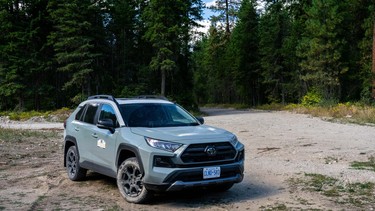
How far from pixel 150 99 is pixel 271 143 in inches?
312

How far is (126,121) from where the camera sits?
7.32 meters

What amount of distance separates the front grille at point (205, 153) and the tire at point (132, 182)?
2.75 ft

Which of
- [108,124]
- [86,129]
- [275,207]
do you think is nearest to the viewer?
[275,207]

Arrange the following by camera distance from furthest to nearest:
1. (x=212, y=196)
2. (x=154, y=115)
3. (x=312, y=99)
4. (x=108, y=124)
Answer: (x=312, y=99), (x=154, y=115), (x=212, y=196), (x=108, y=124)

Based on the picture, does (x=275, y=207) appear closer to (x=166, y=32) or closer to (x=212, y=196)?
(x=212, y=196)

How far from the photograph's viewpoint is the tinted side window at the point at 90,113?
27.4 ft

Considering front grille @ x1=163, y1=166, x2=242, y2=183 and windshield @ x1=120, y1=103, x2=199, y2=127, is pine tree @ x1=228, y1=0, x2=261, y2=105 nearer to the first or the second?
windshield @ x1=120, y1=103, x2=199, y2=127

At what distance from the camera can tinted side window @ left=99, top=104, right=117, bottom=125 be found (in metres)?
7.63

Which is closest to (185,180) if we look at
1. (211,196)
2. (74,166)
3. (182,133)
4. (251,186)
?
(182,133)

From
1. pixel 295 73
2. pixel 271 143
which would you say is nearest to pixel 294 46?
pixel 295 73

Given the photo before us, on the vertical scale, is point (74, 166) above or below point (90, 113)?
below

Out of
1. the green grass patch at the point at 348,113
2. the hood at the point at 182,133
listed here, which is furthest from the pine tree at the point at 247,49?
the hood at the point at 182,133

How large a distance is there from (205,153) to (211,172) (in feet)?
1.05

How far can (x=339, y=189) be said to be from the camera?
7770mm
